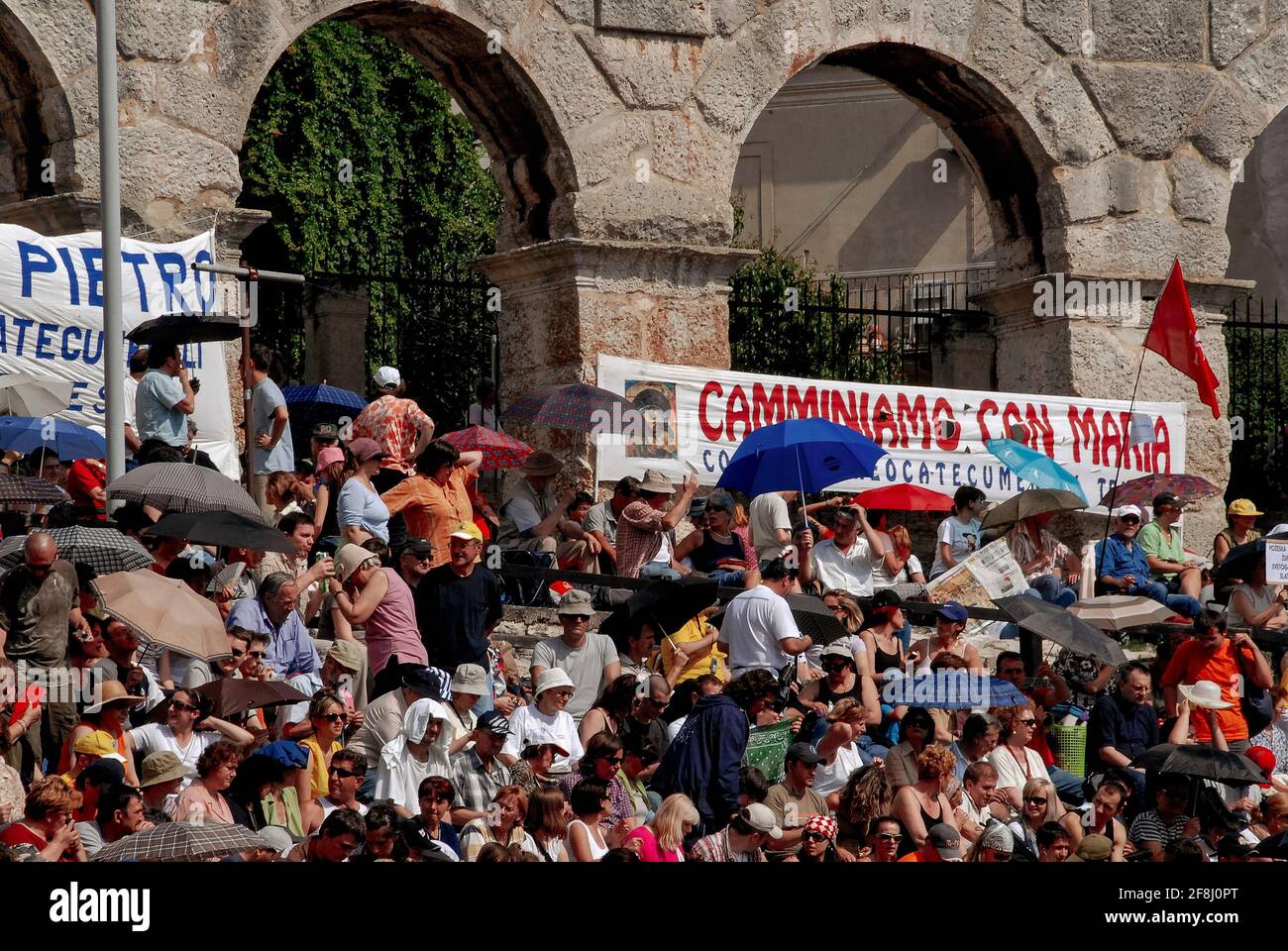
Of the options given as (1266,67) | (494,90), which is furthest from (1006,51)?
(494,90)

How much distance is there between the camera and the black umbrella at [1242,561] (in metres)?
14.6

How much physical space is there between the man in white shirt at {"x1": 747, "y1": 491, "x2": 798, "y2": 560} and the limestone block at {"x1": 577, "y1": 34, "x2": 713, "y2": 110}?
122 inches

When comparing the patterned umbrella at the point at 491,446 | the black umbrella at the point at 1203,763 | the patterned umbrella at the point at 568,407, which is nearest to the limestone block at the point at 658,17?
the patterned umbrella at the point at 568,407

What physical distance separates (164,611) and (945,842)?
146 inches

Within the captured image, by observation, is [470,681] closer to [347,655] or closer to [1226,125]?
[347,655]

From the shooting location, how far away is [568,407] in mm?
14750

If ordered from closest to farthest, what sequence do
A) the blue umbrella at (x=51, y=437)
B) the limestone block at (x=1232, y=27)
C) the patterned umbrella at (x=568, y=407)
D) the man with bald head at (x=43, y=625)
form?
the man with bald head at (x=43, y=625), the blue umbrella at (x=51, y=437), the patterned umbrella at (x=568, y=407), the limestone block at (x=1232, y=27)

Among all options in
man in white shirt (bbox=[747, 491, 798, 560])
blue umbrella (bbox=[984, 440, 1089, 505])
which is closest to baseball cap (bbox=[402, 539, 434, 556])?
man in white shirt (bbox=[747, 491, 798, 560])

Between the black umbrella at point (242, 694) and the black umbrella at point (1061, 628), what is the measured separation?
4463 millimetres

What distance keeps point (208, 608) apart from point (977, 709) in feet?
14.4

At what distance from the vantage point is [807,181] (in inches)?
1217

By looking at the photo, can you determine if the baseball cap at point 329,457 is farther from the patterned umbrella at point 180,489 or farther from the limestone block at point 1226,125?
the limestone block at point 1226,125

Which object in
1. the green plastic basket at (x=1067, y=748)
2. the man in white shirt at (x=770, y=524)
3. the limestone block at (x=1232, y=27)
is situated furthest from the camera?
the limestone block at (x=1232, y=27)
